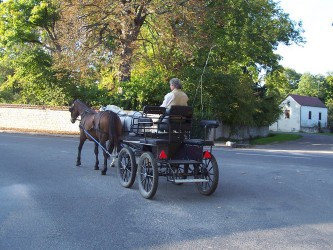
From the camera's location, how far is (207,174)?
28.9ft

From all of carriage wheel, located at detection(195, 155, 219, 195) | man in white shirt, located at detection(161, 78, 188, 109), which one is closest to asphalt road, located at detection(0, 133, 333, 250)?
carriage wheel, located at detection(195, 155, 219, 195)

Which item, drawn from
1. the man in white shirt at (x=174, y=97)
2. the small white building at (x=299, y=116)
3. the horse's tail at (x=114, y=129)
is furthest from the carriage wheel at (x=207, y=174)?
the small white building at (x=299, y=116)

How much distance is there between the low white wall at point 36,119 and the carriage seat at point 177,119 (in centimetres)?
2425

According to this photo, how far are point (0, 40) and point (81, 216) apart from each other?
106 feet

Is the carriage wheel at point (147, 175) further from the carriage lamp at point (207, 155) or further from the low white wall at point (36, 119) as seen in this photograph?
the low white wall at point (36, 119)

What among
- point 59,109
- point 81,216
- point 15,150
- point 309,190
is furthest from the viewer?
point 59,109

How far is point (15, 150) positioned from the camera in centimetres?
1675

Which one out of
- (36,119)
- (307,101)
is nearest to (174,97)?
(36,119)

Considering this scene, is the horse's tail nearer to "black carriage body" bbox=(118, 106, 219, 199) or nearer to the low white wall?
"black carriage body" bbox=(118, 106, 219, 199)

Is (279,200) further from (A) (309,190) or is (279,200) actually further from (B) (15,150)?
(B) (15,150)

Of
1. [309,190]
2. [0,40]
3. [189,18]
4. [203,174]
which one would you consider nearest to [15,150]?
[203,174]

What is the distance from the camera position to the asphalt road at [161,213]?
5848mm

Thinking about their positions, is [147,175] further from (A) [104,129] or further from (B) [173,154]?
(A) [104,129]

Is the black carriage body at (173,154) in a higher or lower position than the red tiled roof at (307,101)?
lower
